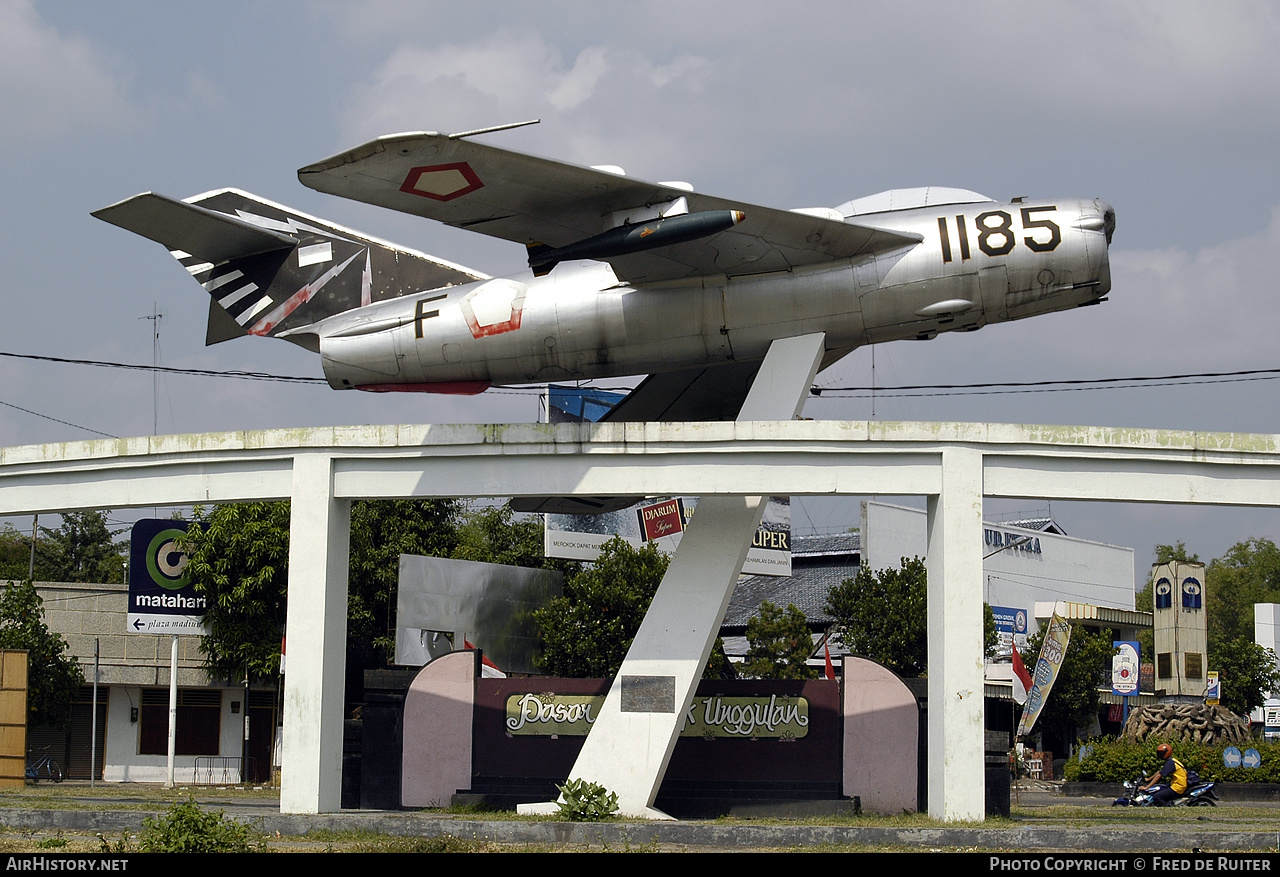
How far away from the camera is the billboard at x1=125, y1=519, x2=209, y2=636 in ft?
105

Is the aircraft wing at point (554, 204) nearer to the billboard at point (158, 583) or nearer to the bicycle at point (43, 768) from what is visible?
the billboard at point (158, 583)

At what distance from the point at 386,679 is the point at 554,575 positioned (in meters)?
13.0

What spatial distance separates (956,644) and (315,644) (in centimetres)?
872

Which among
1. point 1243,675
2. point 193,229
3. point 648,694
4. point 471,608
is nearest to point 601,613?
point 471,608

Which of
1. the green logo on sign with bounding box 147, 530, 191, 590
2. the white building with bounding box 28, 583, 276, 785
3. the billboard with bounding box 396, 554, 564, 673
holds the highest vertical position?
the green logo on sign with bounding box 147, 530, 191, 590

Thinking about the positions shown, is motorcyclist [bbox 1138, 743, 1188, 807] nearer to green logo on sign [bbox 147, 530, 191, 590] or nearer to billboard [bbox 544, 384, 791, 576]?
billboard [bbox 544, 384, 791, 576]

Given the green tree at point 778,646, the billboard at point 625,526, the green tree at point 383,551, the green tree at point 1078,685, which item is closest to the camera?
the green tree at point 383,551

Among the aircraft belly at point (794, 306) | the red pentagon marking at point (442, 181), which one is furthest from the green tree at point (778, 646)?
the red pentagon marking at point (442, 181)

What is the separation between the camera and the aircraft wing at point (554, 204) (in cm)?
1594

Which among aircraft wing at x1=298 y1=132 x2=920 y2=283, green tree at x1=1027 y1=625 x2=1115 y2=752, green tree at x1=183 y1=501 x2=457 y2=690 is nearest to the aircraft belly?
aircraft wing at x1=298 y1=132 x2=920 y2=283

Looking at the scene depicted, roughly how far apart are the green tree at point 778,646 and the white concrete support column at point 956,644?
26.2 meters

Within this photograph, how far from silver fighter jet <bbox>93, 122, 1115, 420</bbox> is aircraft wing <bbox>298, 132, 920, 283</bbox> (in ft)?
0.08

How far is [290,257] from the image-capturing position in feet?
69.2

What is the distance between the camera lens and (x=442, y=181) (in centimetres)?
1644
